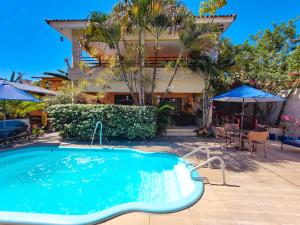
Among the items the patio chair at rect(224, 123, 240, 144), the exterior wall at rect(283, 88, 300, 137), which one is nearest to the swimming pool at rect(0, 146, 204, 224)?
the patio chair at rect(224, 123, 240, 144)

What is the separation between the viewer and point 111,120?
41.2 ft

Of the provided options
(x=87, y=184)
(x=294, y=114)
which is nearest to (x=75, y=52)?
(x=87, y=184)

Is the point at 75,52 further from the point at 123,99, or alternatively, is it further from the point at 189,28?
the point at 189,28

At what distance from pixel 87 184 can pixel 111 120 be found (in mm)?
5458

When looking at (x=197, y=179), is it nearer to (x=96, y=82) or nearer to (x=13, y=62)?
(x=96, y=82)

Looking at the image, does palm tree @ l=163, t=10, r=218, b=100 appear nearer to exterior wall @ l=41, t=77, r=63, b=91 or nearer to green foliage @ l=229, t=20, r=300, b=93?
green foliage @ l=229, t=20, r=300, b=93

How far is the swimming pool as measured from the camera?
4461 millimetres

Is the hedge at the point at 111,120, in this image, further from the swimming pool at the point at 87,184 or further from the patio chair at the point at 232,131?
the patio chair at the point at 232,131

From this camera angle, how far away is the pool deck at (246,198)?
4137mm

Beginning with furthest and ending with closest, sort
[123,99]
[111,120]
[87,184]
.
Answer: [123,99]
[111,120]
[87,184]

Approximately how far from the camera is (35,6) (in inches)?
743

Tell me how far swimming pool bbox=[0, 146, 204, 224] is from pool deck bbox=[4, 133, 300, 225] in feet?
0.93

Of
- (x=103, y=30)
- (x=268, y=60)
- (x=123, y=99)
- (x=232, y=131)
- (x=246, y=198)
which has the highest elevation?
(x=103, y=30)

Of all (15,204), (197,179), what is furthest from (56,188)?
(197,179)
